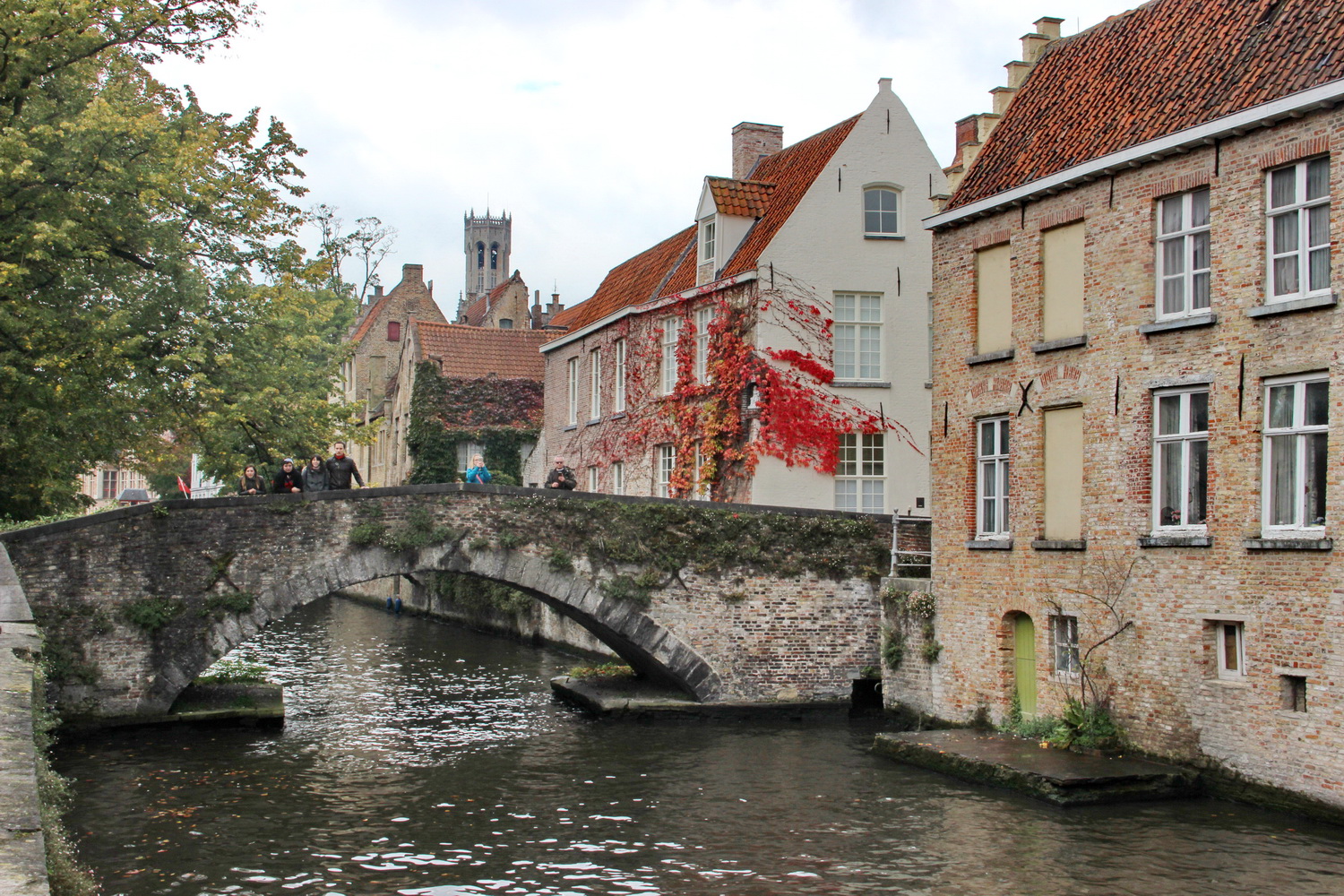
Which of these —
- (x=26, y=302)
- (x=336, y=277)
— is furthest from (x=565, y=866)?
(x=336, y=277)

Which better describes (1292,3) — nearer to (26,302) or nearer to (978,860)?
(978,860)

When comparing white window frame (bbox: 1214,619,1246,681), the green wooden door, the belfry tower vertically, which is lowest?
the green wooden door

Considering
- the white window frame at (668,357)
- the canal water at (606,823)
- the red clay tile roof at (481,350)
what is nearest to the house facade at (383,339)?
the red clay tile roof at (481,350)

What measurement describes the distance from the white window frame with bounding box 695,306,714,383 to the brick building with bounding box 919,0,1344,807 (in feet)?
25.1

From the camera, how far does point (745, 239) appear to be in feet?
84.2

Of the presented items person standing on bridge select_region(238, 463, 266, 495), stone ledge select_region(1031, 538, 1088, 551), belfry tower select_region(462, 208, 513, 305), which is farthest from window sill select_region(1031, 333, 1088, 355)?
belfry tower select_region(462, 208, 513, 305)

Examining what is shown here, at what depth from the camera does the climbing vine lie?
23.4 metres

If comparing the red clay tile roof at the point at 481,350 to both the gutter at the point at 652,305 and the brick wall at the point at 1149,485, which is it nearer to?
the gutter at the point at 652,305

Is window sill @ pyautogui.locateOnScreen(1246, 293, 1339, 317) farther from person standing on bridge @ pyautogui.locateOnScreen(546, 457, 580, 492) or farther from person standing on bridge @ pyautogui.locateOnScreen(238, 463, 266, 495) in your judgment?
person standing on bridge @ pyautogui.locateOnScreen(238, 463, 266, 495)

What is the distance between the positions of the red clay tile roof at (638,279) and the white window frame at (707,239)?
6.09 ft

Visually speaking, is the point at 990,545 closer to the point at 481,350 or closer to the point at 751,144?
the point at 751,144

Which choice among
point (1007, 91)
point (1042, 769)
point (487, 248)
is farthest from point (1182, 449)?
point (487, 248)

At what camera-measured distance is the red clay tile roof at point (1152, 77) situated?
13.6m

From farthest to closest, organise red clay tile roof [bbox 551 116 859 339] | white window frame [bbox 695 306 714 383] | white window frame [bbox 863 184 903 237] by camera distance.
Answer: white window frame [bbox 695 306 714 383]
red clay tile roof [bbox 551 116 859 339]
white window frame [bbox 863 184 903 237]
